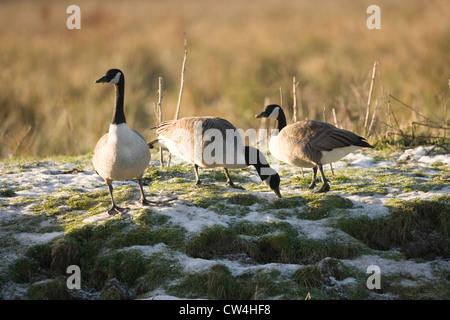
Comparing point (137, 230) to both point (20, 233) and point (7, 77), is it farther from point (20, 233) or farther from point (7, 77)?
point (7, 77)

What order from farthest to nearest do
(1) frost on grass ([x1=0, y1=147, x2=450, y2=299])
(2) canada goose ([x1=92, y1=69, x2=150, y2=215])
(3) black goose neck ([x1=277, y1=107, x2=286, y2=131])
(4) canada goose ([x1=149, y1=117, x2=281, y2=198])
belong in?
(3) black goose neck ([x1=277, y1=107, x2=286, y2=131]) < (4) canada goose ([x1=149, y1=117, x2=281, y2=198]) < (2) canada goose ([x1=92, y1=69, x2=150, y2=215]) < (1) frost on grass ([x1=0, y1=147, x2=450, y2=299])

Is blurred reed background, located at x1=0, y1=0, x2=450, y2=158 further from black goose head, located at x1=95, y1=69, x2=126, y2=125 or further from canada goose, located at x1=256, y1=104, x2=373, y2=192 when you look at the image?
black goose head, located at x1=95, y1=69, x2=126, y2=125

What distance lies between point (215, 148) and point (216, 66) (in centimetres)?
1364

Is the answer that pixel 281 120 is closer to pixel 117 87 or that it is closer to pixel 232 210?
pixel 232 210

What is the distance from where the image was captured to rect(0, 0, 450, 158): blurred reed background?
48.4 ft

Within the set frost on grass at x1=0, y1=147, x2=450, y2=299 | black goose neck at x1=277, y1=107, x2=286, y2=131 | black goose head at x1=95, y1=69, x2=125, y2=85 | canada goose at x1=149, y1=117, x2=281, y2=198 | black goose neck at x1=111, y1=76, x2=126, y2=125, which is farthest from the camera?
black goose neck at x1=277, y1=107, x2=286, y2=131

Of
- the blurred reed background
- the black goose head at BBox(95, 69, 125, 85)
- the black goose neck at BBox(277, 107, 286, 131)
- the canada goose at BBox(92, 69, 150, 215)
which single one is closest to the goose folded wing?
the black goose neck at BBox(277, 107, 286, 131)

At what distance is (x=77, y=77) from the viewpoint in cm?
1931

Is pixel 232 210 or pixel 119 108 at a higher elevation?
pixel 119 108

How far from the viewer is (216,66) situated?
68.1 ft

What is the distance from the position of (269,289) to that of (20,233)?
315 cm

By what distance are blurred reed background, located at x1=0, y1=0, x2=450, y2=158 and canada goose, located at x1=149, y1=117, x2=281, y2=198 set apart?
377 cm

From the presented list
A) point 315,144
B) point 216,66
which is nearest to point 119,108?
point 315,144

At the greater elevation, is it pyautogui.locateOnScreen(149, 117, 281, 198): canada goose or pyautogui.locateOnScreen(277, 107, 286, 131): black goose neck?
pyautogui.locateOnScreen(277, 107, 286, 131): black goose neck
